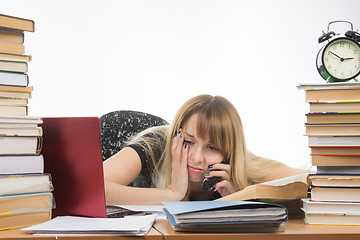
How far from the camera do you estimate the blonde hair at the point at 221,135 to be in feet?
6.19

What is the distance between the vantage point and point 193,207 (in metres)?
0.86

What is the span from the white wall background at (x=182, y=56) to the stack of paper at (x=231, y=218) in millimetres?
3047

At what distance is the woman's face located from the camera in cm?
188

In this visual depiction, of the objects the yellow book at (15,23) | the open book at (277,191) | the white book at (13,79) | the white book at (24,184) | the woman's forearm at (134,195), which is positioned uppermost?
the yellow book at (15,23)

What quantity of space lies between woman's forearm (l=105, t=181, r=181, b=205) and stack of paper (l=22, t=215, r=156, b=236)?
819mm

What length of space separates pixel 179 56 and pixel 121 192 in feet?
7.77

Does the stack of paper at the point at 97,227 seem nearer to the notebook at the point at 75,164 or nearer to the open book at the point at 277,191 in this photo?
the notebook at the point at 75,164

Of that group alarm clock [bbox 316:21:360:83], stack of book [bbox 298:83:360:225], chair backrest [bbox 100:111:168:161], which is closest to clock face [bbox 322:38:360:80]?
alarm clock [bbox 316:21:360:83]

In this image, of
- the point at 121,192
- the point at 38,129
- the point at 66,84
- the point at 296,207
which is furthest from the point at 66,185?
the point at 66,84

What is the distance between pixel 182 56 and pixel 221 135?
221cm

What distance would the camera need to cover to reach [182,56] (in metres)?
4.00

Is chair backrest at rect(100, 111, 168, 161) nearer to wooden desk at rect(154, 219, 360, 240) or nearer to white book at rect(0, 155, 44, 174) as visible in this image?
white book at rect(0, 155, 44, 174)

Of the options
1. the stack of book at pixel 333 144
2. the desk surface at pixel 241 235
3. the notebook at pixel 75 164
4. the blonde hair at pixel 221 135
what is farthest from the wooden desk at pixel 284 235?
the blonde hair at pixel 221 135

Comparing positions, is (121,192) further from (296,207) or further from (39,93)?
(39,93)
